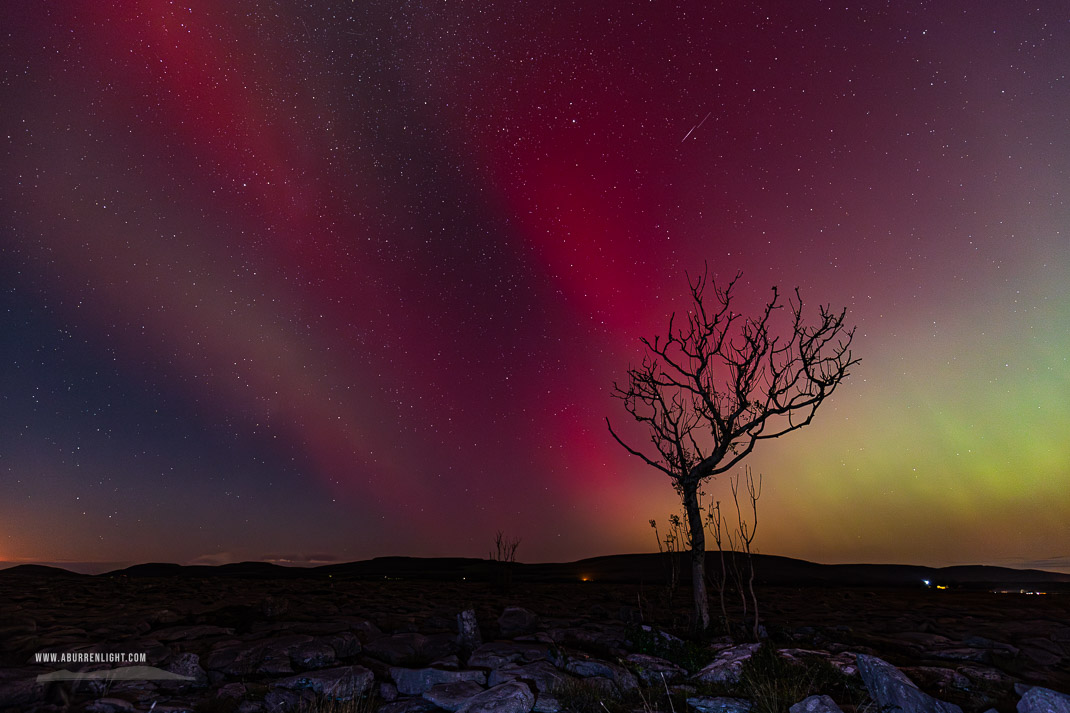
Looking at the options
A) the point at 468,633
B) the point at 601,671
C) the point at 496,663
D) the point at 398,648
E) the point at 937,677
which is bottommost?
the point at 937,677

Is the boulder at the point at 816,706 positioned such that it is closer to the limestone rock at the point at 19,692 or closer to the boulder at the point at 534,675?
the boulder at the point at 534,675

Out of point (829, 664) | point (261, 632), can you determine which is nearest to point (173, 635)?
point (261, 632)

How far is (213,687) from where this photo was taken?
789 centimetres

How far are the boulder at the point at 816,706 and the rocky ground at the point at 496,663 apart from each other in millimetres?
17

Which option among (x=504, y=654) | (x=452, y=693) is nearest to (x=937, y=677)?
(x=504, y=654)

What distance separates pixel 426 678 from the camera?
26.5 ft

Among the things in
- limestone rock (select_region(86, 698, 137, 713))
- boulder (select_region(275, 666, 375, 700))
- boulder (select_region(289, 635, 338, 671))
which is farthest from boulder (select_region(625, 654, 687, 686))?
limestone rock (select_region(86, 698, 137, 713))

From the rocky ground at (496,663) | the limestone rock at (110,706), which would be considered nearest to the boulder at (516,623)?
the rocky ground at (496,663)

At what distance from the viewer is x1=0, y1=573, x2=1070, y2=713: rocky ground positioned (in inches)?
270

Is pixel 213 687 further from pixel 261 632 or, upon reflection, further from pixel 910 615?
pixel 910 615

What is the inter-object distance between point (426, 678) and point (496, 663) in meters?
1.29

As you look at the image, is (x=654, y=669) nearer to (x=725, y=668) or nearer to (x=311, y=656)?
(x=725, y=668)

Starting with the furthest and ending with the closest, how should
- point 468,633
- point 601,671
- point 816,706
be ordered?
point 468,633 < point 601,671 < point 816,706

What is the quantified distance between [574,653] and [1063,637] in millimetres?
10685
